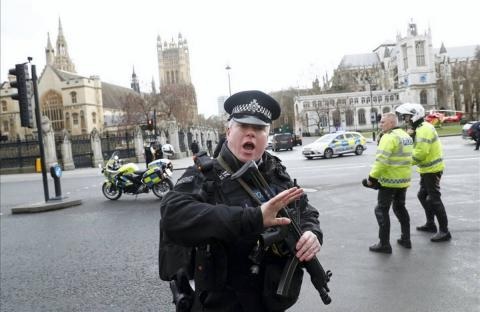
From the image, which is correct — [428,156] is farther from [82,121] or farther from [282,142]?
[82,121]

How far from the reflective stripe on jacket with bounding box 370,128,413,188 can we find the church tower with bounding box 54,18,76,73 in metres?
111

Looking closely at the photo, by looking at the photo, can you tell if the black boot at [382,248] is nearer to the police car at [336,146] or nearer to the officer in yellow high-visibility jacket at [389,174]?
the officer in yellow high-visibility jacket at [389,174]

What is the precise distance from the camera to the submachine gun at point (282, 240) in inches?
75.2

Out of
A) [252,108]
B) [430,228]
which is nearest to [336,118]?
[430,228]

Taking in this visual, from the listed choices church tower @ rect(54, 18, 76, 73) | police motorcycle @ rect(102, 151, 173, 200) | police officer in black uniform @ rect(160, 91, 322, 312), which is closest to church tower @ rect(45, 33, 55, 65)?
church tower @ rect(54, 18, 76, 73)

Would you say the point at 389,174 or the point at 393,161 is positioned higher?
the point at 393,161


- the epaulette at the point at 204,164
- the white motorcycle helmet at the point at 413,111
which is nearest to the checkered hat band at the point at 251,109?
the epaulette at the point at 204,164

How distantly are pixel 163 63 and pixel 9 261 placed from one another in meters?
115

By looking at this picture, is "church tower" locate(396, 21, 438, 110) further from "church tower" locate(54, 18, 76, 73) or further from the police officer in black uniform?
the police officer in black uniform

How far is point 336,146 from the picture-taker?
2517 cm

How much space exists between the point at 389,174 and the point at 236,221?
4.25 m

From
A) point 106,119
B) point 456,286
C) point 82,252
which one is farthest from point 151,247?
point 106,119

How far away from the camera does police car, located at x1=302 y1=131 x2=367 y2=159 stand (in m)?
24.8

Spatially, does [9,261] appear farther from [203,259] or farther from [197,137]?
[197,137]
